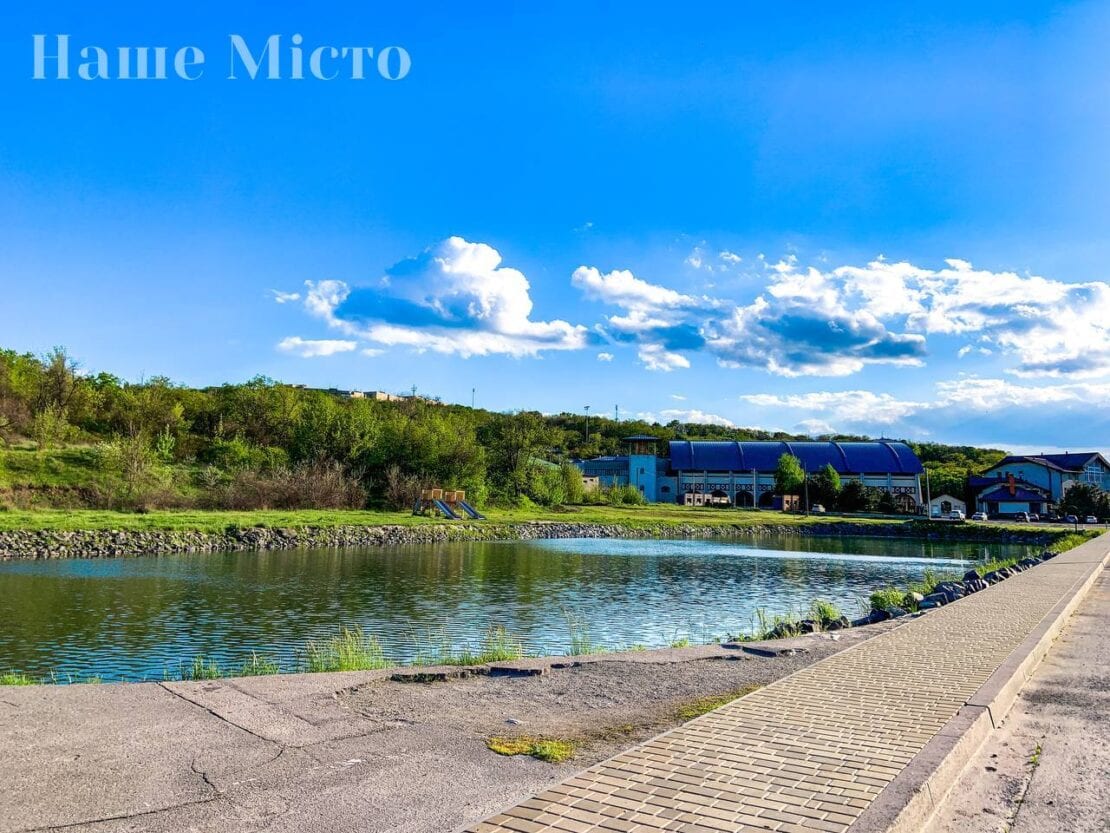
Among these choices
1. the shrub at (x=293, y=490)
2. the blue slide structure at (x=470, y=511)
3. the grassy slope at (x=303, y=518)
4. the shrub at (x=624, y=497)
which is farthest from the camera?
the shrub at (x=624, y=497)

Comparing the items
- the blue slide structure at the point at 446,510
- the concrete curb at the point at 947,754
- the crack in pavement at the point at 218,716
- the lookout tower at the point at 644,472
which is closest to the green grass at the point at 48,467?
the blue slide structure at the point at 446,510

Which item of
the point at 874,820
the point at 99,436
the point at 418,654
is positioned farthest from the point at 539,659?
the point at 99,436

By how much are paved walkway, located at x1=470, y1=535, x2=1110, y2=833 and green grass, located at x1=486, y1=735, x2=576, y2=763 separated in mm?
630

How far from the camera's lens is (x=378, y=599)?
2266 cm

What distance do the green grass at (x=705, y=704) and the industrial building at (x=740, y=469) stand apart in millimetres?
94667

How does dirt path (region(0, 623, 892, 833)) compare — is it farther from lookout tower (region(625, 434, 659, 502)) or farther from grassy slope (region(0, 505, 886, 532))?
lookout tower (region(625, 434, 659, 502))

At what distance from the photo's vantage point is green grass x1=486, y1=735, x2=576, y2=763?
6.46 metres

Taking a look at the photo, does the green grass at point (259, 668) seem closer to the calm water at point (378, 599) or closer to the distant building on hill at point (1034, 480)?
the calm water at point (378, 599)

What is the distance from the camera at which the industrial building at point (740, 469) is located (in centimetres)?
10319

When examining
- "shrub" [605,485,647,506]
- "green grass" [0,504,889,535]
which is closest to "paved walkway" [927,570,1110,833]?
"green grass" [0,504,889,535]

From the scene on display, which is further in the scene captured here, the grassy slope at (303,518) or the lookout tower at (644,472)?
the lookout tower at (644,472)

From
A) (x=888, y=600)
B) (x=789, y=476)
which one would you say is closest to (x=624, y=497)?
(x=789, y=476)

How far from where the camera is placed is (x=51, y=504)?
44812mm

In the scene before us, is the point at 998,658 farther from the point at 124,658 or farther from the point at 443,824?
the point at 124,658
